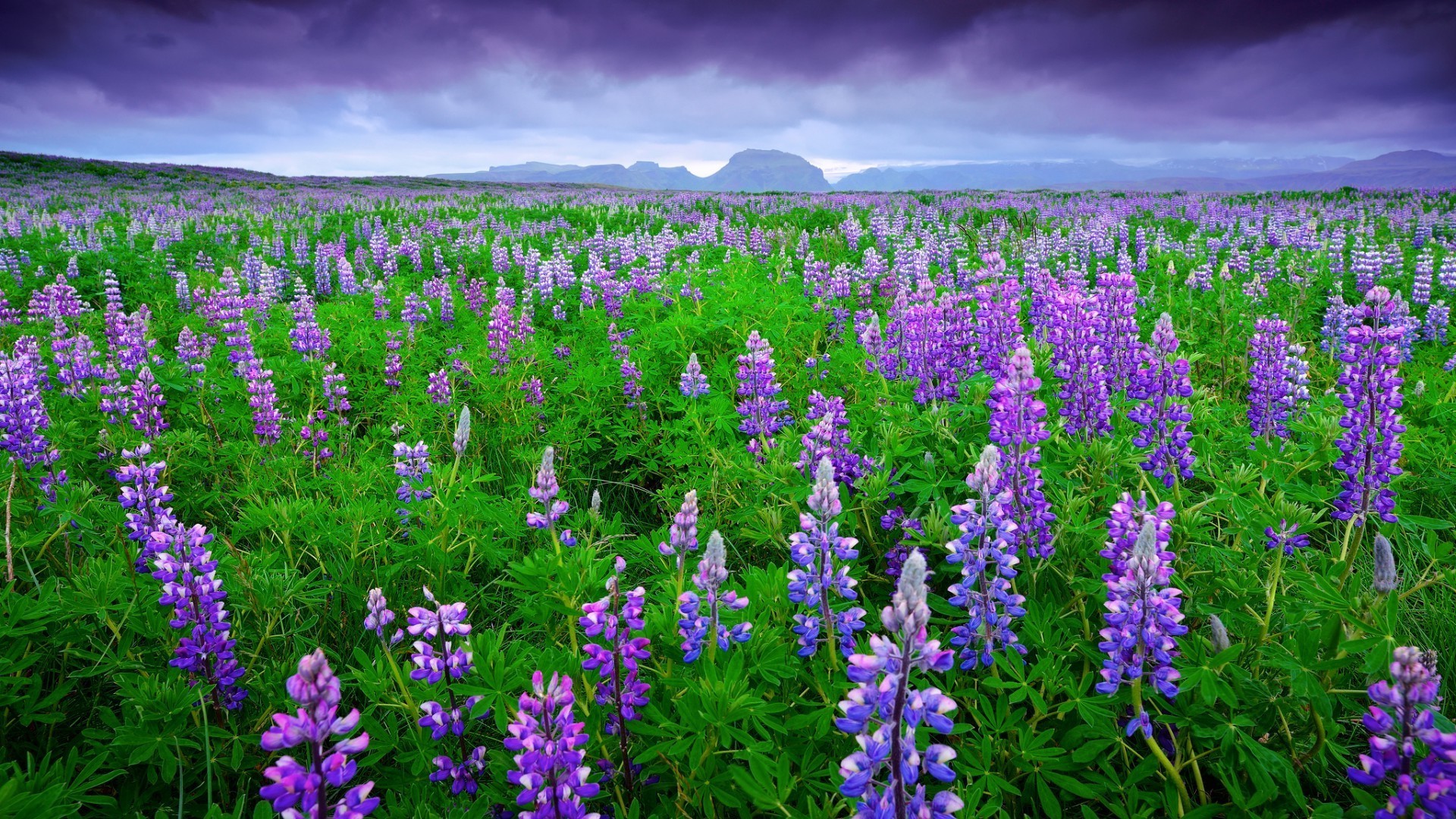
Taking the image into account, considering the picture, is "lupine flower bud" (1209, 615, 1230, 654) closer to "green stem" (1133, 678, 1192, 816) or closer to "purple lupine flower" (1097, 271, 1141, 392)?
"green stem" (1133, 678, 1192, 816)

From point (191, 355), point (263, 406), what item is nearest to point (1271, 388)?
point (263, 406)

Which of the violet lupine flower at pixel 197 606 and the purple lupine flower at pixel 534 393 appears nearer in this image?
the violet lupine flower at pixel 197 606

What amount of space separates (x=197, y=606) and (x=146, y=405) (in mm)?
2663

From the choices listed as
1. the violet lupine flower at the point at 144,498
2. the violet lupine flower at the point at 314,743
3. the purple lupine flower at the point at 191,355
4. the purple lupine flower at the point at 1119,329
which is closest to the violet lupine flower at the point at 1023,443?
the purple lupine flower at the point at 1119,329

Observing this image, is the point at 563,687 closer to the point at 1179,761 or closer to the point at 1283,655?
the point at 1179,761

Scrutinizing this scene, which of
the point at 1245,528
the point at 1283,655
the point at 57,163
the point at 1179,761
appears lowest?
the point at 1179,761

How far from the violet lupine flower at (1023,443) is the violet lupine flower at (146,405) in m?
4.44

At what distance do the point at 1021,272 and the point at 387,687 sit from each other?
7554 millimetres

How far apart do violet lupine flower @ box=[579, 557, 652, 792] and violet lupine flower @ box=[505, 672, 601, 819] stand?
28cm

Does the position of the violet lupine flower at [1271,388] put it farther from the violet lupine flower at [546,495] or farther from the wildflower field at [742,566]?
Answer: the violet lupine flower at [546,495]

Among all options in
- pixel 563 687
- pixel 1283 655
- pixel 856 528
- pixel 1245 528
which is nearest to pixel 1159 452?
pixel 1245 528

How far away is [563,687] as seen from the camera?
1417 mm

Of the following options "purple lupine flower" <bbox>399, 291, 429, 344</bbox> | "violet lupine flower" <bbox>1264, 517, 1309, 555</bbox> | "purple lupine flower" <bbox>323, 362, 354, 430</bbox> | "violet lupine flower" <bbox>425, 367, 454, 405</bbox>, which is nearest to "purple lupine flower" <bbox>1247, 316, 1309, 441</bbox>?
"violet lupine flower" <bbox>1264, 517, 1309, 555</bbox>

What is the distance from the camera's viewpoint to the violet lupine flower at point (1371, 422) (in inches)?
95.5
